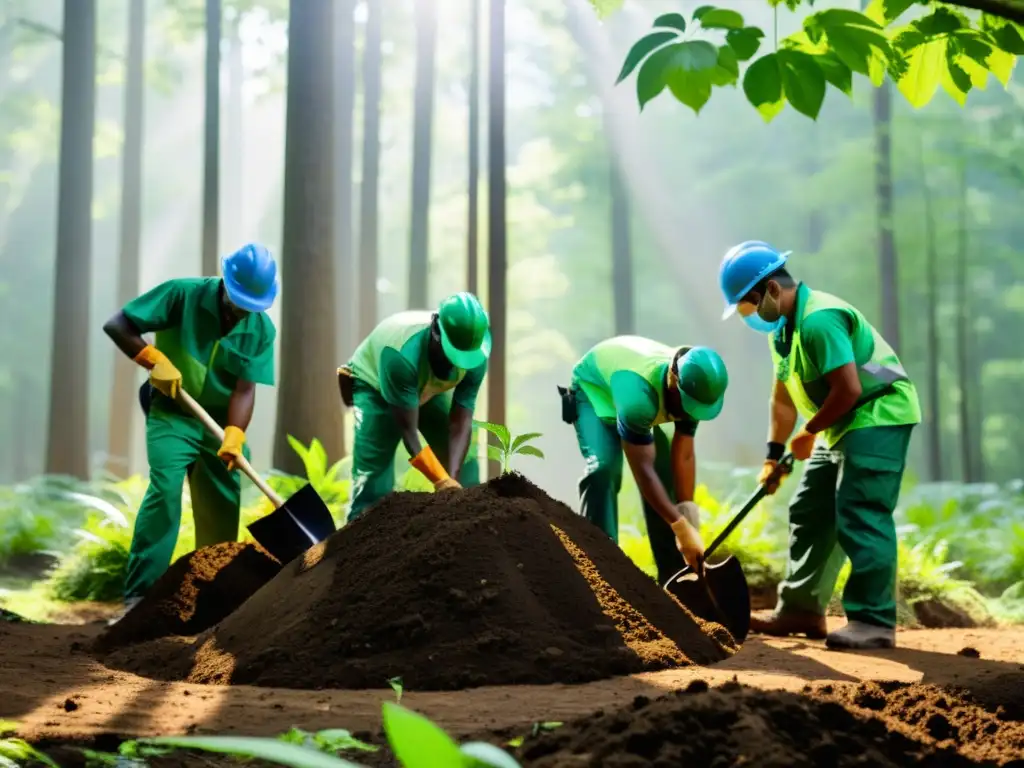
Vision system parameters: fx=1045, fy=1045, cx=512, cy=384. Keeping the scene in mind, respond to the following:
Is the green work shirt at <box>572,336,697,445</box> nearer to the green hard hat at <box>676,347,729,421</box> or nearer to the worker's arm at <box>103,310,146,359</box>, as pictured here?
the green hard hat at <box>676,347,729,421</box>

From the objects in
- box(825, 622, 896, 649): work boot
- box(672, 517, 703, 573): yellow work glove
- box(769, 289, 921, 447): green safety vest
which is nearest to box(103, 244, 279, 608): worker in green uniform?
box(672, 517, 703, 573): yellow work glove

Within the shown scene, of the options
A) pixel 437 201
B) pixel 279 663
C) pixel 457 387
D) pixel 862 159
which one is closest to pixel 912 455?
pixel 862 159

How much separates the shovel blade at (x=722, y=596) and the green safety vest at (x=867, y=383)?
92cm

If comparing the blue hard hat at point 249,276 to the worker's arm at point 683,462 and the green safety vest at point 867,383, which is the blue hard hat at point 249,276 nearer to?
the worker's arm at point 683,462

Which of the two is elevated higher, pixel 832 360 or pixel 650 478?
pixel 832 360

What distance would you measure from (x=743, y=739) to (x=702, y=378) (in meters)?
2.99

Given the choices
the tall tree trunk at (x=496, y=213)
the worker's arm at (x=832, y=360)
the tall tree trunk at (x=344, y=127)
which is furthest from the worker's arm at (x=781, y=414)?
the tall tree trunk at (x=344, y=127)

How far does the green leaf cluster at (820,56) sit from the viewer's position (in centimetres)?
198

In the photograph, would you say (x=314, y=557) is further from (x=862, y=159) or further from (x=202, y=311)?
(x=862, y=159)

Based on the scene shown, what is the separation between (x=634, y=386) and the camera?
549cm

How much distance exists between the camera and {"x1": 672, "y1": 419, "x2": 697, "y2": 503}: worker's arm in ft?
19.1

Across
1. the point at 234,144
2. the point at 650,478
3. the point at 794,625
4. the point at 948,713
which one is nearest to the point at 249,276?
the point at 650,478

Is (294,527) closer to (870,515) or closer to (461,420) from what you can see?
(461,420)

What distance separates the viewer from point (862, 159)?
20.0 metres
